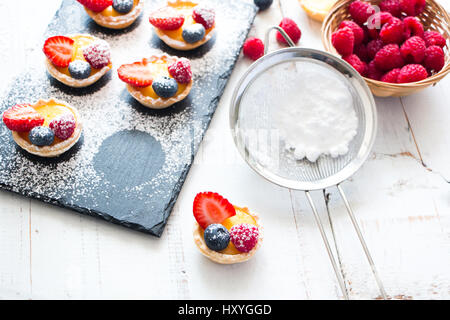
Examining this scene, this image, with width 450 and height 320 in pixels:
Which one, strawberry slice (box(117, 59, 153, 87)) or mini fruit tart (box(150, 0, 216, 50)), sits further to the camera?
mini fruit tart (box(150, 0, 216, 50))

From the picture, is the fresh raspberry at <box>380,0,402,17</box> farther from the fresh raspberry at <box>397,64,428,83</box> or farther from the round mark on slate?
the round mark on slate

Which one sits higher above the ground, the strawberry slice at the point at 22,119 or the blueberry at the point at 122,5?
the blueberry at the point at 122,5

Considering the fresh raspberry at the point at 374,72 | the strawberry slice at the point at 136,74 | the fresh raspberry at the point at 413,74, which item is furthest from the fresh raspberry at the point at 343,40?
the strawberry slice at the point at 136,74

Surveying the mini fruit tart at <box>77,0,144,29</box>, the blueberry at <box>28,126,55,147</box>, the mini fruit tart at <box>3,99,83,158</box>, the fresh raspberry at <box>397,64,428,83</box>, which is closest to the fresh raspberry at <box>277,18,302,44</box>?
the fresh raspberry at <box>397,64,428,83</box>

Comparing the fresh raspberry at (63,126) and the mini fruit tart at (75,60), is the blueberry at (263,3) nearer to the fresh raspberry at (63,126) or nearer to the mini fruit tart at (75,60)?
the mini fruit tart at (75,60)

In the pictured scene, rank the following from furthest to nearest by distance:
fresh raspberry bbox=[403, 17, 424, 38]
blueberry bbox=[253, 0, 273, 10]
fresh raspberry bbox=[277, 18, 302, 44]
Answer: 1. blueberry bbox=[253, 0, 273, 10]
2. fresh raspberry bbox=[277, 18, 302, 44]
3. fresh raspberry bbox=[403, 17, 424, 38]

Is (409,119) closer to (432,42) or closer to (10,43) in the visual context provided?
(432,42)
